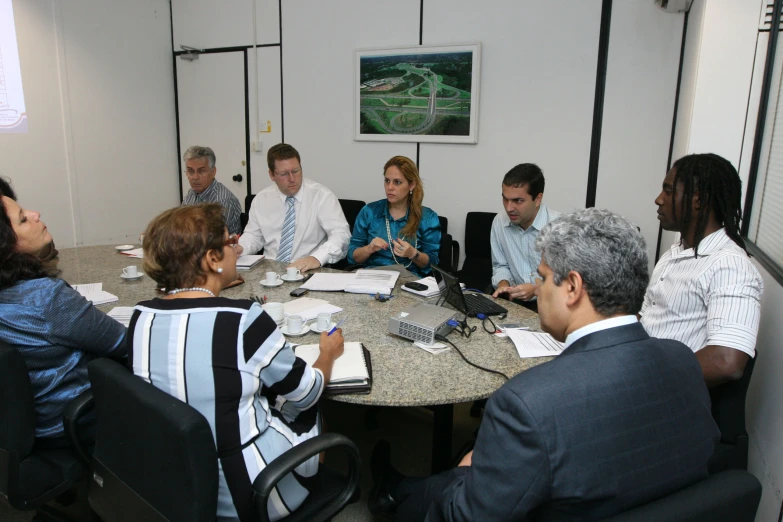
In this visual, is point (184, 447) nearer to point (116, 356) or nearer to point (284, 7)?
point (116, 356)

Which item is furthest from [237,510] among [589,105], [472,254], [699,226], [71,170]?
[71,170]

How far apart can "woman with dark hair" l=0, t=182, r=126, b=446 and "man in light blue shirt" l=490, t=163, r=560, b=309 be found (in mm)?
1654

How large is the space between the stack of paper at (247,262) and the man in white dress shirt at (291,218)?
0.24 metres

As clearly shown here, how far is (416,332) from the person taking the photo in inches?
68.3

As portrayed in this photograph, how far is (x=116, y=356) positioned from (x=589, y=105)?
336cm

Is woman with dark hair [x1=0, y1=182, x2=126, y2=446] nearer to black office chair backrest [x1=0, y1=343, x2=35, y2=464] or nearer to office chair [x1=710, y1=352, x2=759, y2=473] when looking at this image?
black office chair backrest [x1=0, y1=343, x2=35, y2=464]

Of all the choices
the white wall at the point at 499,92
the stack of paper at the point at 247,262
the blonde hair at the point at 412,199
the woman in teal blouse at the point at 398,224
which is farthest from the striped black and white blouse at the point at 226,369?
the white wall at the point at 499,92

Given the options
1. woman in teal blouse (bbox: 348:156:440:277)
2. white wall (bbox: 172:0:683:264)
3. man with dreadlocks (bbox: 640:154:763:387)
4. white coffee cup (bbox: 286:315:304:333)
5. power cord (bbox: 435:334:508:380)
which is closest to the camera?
man with dreadlocks (bbox: 640:154:763:387)

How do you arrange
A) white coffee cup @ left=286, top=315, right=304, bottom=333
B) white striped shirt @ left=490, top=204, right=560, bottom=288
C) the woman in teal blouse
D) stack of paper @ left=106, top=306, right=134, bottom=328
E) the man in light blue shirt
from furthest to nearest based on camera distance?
1. the woman in teal blouse
2. white striped shirt @ left=490, top=204, right=560, bottom=288
3. the man in light blue shirt
4. stack of paper @ left=106, top=306, right=134, bottom=328
5. white coffee cup @ left=286, top=315, right=304, bottom=333

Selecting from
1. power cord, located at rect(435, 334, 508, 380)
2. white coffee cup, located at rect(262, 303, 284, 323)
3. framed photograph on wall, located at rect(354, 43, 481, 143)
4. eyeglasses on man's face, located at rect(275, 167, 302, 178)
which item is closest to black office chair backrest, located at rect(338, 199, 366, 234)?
framed photograph on wall, located at rect(354, 43, 481, 143)

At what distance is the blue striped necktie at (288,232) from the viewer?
3.22 m

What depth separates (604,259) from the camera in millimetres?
1001

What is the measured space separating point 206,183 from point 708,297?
10.3 feet

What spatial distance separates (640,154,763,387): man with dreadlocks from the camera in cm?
138
